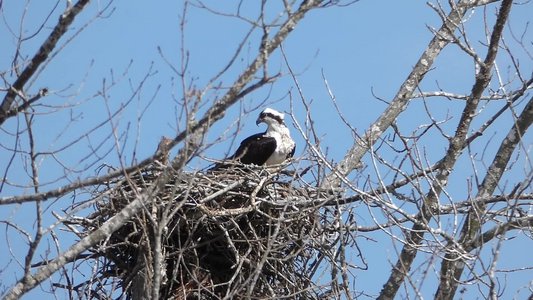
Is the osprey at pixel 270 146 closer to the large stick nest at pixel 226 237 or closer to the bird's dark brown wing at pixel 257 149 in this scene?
the bird's dark brown wing at pixel 257 149

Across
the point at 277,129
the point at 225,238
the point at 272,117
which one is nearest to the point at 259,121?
the point at 272,117

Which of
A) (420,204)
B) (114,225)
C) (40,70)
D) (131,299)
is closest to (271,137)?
(131,299)

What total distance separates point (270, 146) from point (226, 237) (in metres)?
2.42

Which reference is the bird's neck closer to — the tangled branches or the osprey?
the osprey

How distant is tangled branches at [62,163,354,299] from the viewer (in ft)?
30.4

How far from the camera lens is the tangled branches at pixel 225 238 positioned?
9266 millimetres

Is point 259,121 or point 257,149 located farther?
point 259,121

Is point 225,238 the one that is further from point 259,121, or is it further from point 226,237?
point 259,121

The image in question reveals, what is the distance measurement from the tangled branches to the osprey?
174 centimetres

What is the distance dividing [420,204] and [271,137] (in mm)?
4077

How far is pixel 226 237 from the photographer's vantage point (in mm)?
9500

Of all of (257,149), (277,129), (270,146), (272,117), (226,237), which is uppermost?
(272,117)

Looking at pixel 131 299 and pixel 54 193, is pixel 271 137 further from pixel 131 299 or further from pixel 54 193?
pixel 54 193

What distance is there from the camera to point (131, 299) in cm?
Result: 931
